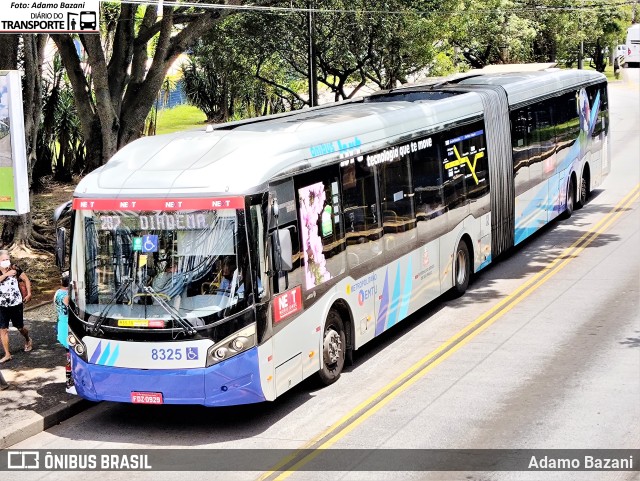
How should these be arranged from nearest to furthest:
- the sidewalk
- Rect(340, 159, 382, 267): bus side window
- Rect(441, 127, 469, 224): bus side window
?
the sidewalk, Rect(340, 159, 382, 267): bus side window, Rect(441, 127, 469, 224): bus side window

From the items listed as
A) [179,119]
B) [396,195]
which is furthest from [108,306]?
[179,119]

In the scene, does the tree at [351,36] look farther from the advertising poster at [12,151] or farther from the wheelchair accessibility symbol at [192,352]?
the wheelchair accessibility symbol at [192,352]

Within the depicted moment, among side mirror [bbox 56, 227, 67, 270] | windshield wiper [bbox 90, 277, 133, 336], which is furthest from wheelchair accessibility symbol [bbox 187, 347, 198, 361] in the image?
side mirror [bbox 56, 227, 67, 270]

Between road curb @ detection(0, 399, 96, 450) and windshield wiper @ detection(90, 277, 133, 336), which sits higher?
windshield wiper @ detection(90, 277, 133, 336)

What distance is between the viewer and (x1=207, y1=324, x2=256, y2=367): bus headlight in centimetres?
1196

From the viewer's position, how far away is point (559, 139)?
80.8ft

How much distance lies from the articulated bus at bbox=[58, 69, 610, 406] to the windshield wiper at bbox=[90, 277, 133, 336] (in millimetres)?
15

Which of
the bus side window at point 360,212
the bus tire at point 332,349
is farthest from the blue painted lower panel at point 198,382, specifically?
the bus side window at point 360,212

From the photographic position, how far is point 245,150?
41.3ft

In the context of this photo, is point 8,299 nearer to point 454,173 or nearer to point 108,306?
point 108,306

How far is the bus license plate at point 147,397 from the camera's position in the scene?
12.1 meters

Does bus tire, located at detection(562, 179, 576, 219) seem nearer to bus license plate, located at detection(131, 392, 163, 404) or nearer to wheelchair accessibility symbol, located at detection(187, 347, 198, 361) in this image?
wheelchair accessibility symbol, located at detection(187, 347, 198, 361)

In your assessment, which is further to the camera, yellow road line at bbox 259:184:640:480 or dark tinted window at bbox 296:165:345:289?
dark tinted window at bbox 296:165:345:289

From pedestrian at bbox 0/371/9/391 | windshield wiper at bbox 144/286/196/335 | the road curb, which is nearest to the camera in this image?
windshield wiper at bbox 144/286/196/335
